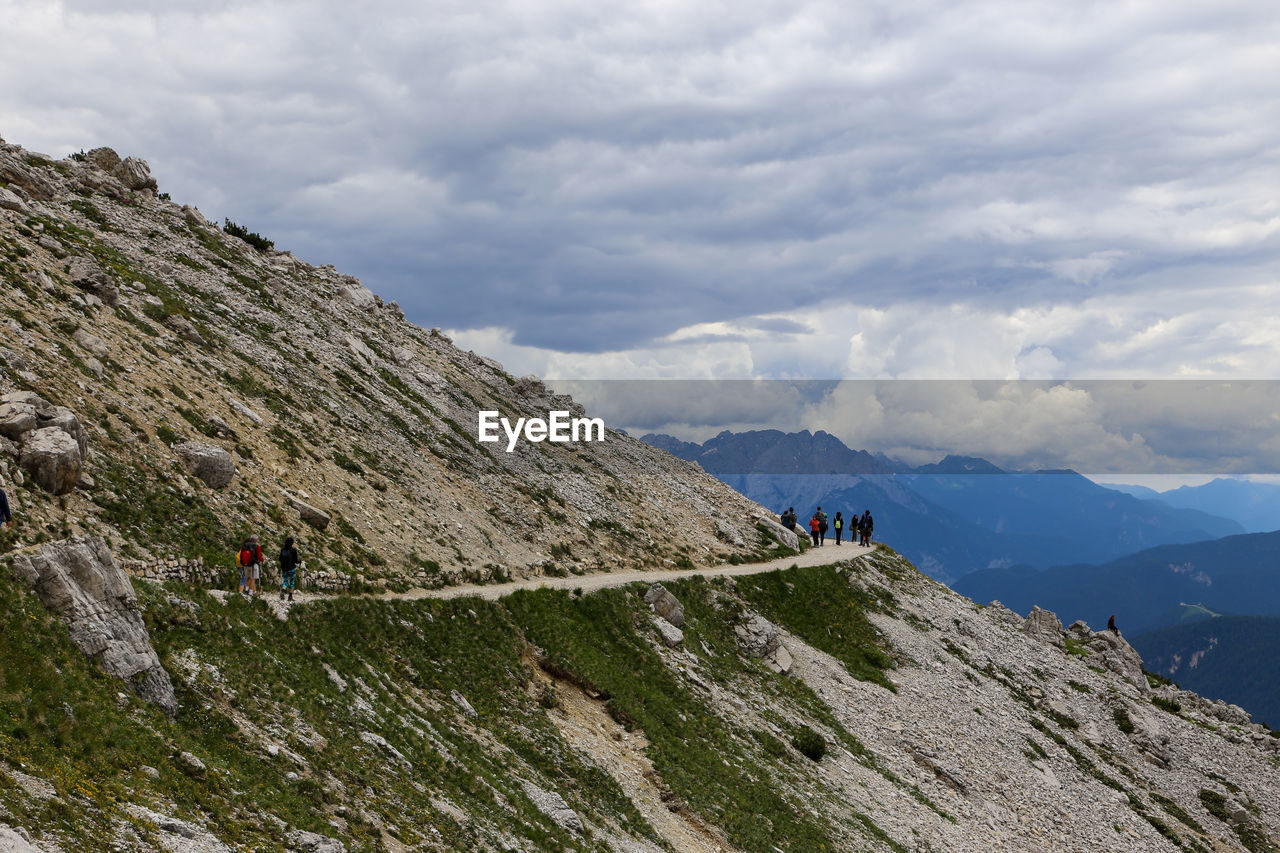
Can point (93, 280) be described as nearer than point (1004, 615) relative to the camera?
Yes

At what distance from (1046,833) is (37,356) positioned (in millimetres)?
55650

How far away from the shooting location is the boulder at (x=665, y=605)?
4675 centimetres

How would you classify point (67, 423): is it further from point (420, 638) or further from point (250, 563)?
point (420, 638)

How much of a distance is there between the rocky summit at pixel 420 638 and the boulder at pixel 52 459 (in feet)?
0.44

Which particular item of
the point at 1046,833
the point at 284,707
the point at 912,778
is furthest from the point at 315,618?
the point at 1046,833

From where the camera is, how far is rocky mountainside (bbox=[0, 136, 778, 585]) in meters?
28.7

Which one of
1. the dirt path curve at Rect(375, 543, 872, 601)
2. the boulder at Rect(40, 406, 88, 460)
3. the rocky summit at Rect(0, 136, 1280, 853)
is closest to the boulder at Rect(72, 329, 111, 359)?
the rocky summit at Rect(0, 136, 1280, 853)

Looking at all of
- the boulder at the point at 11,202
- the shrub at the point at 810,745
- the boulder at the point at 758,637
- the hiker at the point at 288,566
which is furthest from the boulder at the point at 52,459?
the boulder at the point at 758,637

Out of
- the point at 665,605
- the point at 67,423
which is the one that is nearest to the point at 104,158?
the point at 67,423

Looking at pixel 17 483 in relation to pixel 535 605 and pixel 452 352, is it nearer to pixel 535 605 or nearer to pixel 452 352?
pixel 535 605

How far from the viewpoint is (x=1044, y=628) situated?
7912 cm

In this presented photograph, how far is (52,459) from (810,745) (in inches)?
1403

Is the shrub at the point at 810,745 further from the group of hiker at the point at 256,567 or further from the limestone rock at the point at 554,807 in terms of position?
the group of hiker at the point at 256,567

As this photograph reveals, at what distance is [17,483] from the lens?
23.5m
